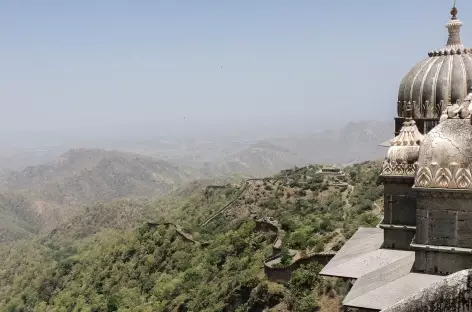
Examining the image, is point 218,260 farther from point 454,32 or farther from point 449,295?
point 449,295

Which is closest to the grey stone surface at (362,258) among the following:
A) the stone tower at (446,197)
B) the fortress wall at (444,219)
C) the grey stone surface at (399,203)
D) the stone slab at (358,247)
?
the stone slab at (358,247)

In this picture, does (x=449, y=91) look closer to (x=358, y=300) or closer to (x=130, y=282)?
(x=358, y=300)

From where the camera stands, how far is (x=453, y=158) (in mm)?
12844

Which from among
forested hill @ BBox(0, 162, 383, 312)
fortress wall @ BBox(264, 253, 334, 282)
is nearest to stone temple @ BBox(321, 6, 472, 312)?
forested hill @ BBox(0, 162, 383, 312)

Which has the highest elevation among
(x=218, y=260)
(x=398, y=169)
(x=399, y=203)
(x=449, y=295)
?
(x=449, y=295)

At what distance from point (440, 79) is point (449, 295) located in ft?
46.1

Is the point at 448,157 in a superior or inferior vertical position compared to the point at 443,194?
superior

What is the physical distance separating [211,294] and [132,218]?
82.0 m

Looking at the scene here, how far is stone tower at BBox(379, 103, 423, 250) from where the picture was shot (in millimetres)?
16734

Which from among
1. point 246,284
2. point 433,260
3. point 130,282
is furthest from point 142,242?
point 433,260

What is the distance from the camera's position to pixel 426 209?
519 inches

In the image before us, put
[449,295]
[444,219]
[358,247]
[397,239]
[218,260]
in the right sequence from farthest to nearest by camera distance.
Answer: [218,260]
[358,247]
[397,239]
[444,219]
[449,295]

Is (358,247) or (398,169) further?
(358,247)

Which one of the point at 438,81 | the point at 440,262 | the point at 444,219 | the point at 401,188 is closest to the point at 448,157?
the point at 444,219
